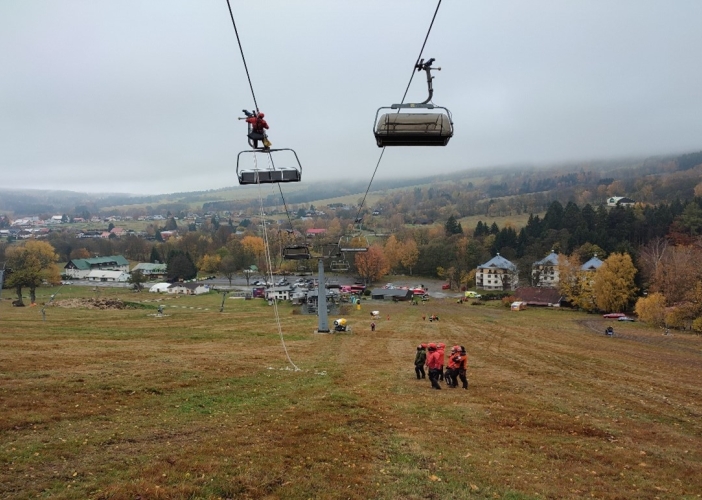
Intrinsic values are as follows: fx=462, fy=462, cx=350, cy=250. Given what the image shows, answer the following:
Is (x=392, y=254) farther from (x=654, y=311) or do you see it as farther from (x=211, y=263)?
(x=654, y=311)

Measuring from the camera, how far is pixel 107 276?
11519 cm

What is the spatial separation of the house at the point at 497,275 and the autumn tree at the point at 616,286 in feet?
81.3

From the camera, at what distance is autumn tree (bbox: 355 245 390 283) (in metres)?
101

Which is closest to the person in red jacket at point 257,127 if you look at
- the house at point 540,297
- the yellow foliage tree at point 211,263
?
the house at point 540,297

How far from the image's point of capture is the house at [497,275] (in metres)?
90.9

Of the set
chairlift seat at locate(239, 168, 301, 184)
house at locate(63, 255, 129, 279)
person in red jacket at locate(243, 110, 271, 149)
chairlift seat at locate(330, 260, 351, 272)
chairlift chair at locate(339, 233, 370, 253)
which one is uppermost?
person in red jacket at locate(243, 110, 271, 149)

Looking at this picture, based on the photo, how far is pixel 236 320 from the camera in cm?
4706

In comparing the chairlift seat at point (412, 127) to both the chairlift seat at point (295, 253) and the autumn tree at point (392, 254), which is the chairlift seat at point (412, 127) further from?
the autumn tree at point (392, 254)

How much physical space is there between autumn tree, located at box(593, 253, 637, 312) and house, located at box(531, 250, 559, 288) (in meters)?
22.3

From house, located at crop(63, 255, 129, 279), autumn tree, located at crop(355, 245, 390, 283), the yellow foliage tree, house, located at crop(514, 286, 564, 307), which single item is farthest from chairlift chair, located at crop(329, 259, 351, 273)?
house, located at crop(63, 255, 129, 279)

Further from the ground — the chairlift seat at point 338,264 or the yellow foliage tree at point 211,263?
the chairlift seat at point 338,264

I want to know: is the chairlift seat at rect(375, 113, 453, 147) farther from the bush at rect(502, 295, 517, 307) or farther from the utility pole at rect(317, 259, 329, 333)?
the bush at rect(502, 295, 517, 307)

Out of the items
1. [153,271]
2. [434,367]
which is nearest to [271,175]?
[434,367]

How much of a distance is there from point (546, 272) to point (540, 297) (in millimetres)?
20262
